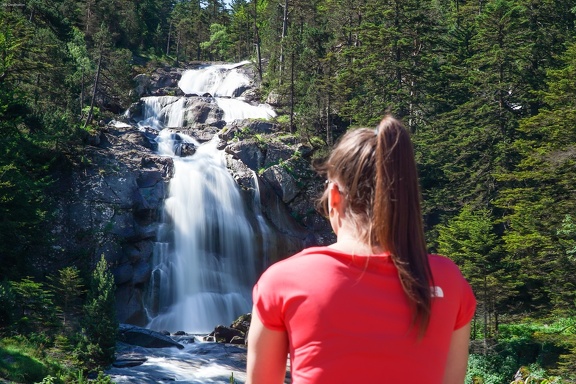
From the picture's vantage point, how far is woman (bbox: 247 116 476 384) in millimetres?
1918

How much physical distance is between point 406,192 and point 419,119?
34.9 m

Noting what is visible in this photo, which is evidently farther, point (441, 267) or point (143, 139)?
point (143, 139)

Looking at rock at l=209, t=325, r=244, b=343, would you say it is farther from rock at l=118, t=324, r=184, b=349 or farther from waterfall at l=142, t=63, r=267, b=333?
waterfall at l=142, t=63, r=267, b=333

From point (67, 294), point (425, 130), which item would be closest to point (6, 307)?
point (67, 294)

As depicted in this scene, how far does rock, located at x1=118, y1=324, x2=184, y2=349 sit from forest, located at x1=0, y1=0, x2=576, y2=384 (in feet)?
6.45

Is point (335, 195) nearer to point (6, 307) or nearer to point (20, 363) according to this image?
point (20, 363)

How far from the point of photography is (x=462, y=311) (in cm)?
215

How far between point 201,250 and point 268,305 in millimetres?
30849

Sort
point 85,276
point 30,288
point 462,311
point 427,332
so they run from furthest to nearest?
1. point 85,276
2. point 30,288
3. point 462,311
4. point 427,332

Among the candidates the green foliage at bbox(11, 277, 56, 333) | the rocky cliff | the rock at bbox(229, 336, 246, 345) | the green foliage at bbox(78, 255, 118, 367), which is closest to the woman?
the green foliage at bbox(78, 255, 118, 367)

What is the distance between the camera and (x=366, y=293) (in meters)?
1.94

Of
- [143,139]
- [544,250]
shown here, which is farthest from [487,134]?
[143,139]

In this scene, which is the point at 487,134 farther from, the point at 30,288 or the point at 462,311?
the point at 462,311

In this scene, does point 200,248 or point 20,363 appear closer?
point 20,363
